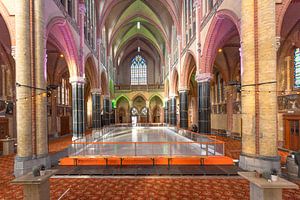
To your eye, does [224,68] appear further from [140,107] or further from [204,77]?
[140,107]

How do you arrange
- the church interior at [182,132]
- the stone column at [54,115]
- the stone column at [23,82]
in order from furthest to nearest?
the stone column at [54,115]
the stone column at [23,82]
the church interior at [182,132]

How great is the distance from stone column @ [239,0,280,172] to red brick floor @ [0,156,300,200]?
125 centimetres

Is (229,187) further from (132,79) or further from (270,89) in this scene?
(132,79)

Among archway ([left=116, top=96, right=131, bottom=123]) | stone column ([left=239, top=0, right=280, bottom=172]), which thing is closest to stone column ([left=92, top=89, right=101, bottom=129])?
archway ([left=116, top=96, right=131, bottom=123])

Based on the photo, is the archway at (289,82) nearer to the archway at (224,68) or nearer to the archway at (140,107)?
the archway at (224,68)

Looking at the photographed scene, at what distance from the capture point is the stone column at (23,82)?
7570mm

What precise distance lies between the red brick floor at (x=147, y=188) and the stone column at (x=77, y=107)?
6.69 meters

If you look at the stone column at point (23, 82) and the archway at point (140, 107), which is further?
the archway at point (140, 107)

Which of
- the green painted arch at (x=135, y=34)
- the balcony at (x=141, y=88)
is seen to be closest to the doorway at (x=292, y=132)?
the balcony at (x=141, y=88)

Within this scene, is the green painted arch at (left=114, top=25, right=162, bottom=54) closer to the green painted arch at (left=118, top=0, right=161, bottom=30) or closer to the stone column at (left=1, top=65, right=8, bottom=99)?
the green painted arch at (left=118, top=0, right=161, bottom=30)

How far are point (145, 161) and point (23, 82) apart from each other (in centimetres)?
643

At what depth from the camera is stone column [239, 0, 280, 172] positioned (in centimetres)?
719

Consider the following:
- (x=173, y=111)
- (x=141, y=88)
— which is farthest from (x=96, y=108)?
(x=141, y=88)

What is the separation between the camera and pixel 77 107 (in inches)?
561
